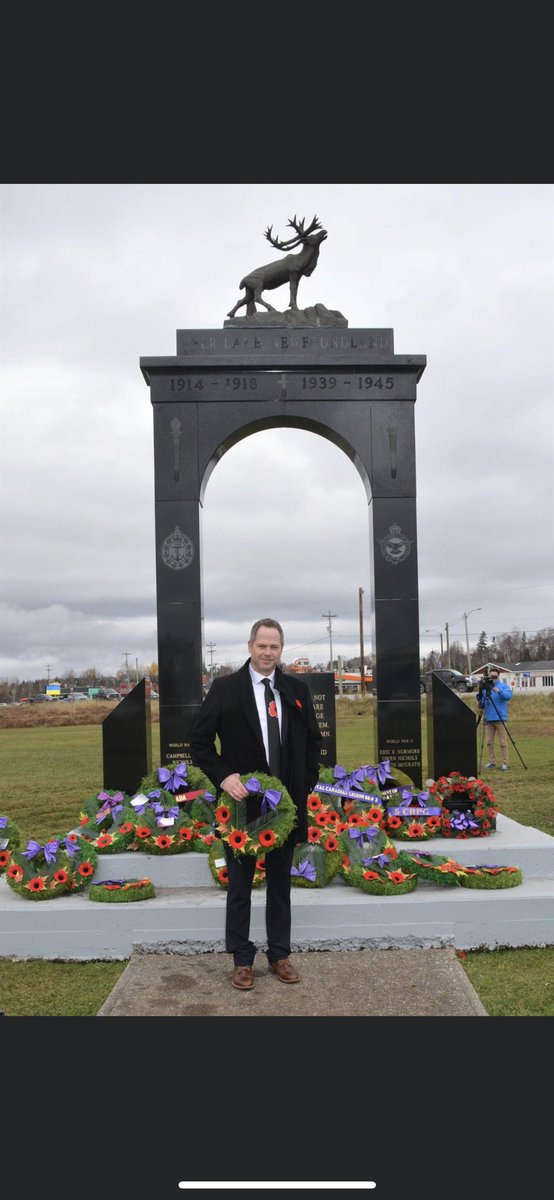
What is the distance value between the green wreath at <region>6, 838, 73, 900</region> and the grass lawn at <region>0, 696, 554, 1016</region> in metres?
0.40

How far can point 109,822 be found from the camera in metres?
5.67

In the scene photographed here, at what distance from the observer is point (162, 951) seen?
14.6ft

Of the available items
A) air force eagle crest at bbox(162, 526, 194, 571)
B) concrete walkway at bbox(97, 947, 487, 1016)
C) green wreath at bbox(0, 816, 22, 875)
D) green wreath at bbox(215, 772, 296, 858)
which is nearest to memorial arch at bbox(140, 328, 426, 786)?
air force eagle crest at bbox(162, 526, 194, 571)

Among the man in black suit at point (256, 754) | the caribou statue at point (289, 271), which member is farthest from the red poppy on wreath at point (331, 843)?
the caribou statue at point (289, 271)

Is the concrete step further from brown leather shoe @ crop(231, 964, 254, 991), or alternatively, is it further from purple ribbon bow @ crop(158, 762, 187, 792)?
purple ribbon bow @ crop(158, 762, 187, 792)

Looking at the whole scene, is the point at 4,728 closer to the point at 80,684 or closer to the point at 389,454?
the point at 389,454

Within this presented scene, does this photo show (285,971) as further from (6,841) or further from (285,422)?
(285,422)

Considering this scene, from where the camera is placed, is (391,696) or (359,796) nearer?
(359,796)

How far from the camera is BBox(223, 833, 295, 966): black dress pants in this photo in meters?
3.92

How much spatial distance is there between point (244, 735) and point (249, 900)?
83 centimetres

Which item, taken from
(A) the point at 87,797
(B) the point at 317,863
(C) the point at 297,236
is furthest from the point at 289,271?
(A) the point at 87,797

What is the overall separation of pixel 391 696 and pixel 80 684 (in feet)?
260

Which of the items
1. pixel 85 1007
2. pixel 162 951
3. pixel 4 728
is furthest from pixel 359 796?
pixel 4 728

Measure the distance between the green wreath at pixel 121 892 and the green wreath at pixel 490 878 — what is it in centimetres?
190
